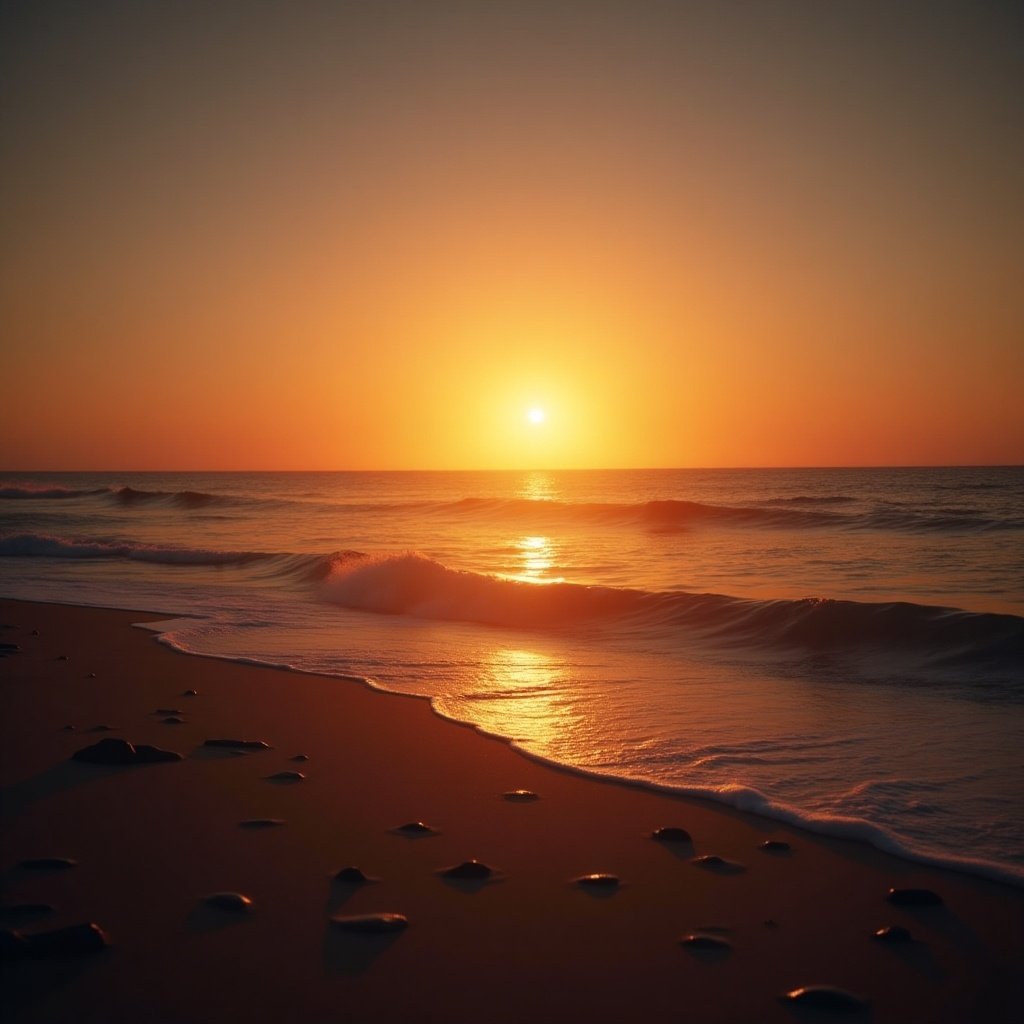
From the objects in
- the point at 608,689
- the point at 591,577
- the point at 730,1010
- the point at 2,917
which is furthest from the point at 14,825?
the point at 591,577

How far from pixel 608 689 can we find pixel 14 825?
4.69 meters

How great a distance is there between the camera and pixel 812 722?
21.1ft

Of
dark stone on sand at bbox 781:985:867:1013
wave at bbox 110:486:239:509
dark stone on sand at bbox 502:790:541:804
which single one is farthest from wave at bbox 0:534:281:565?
wave at bbox 110:486:239:509

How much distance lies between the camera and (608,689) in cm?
759

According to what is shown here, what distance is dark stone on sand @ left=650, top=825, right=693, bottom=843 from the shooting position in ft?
13.9

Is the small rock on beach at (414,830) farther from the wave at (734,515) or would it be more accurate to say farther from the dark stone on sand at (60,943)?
the wave at (734,515)

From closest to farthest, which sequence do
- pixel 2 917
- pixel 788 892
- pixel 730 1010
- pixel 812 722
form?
pixel 730 1010 < pixel 2 917 < pixel 788 892 < pixel 812 722

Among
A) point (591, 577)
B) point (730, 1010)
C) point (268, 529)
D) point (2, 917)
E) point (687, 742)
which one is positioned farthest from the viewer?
point (268, 529)

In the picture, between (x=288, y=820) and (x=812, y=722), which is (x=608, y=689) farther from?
(x=288, y=820)

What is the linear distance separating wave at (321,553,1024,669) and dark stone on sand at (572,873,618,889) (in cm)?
604

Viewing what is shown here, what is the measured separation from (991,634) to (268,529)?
86.7 feet

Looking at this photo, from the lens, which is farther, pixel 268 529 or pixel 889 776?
pixel 268 529

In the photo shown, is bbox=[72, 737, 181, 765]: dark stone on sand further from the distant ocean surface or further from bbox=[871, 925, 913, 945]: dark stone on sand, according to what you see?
bbox=[871, 925, 913, 945]: dark stone on sand

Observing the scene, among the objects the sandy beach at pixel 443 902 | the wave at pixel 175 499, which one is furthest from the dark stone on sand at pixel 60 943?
the wave at pixel 175 499
